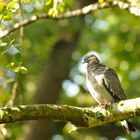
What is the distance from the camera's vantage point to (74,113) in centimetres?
540

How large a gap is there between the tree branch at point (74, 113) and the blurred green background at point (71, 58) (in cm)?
592

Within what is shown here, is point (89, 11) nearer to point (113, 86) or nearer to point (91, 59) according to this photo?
point (91, 59)

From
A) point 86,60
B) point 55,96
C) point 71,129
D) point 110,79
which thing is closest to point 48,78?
point 55,96

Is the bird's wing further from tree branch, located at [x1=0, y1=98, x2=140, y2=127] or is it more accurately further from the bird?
tree branch, located at [x1=0, y1=98, x2=140, y2=127]

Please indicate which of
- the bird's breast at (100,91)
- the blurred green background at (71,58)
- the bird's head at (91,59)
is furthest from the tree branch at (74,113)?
the blurred green background at (71,58)

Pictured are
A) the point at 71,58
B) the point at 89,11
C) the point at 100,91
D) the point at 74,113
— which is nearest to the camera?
the point at 74,113

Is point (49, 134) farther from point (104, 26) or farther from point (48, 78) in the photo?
point (104, 26)

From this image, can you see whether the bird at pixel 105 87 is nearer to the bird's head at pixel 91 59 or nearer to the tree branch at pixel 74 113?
the bird's head at pixel 91 59

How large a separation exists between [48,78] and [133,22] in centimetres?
310

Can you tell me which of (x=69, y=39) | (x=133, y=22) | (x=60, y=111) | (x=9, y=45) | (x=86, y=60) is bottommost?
(x=60, y=111)

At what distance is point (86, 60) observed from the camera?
8.82 m

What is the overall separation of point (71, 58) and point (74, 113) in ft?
29.2

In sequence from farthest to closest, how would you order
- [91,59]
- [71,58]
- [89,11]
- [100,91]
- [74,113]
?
[71,58] → [91,59] → [89,11] → [100,91] → [74,113]

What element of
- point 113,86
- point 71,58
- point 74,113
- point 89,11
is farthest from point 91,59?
point 71,58
